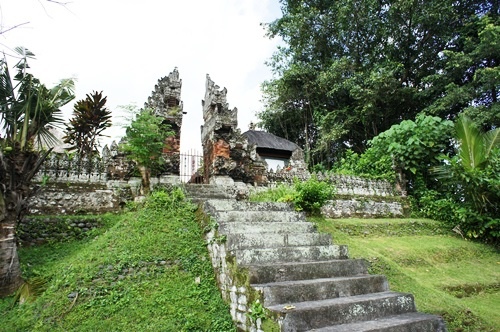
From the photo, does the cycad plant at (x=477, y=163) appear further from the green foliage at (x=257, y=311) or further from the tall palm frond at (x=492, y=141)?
the green foliage at (x=257, y=311)

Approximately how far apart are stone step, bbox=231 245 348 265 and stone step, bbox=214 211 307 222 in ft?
3.41

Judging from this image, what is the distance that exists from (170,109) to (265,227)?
5.00 meters

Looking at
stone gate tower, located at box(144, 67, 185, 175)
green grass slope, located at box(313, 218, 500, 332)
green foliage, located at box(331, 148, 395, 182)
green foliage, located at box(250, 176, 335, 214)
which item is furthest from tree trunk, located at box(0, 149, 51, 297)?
green foliage, located at box(331, 148, 395, 182)

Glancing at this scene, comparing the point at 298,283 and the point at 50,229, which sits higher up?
the point at 50,229

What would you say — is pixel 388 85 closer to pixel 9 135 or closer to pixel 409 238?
pixel 409 238

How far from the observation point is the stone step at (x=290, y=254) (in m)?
4.34

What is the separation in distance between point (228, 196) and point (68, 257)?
343 centimetres

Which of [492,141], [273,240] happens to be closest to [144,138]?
[273,240]

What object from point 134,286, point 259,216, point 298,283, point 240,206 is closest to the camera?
point 298,283

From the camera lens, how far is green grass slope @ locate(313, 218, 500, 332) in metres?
4.90

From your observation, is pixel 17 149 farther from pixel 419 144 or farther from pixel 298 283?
pixel 419 144

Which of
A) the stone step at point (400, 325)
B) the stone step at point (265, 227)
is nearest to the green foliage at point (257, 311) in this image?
the stone step at point (400, 325)

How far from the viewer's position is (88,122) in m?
13.2

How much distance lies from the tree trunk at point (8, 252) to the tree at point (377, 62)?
1521 centimetres
